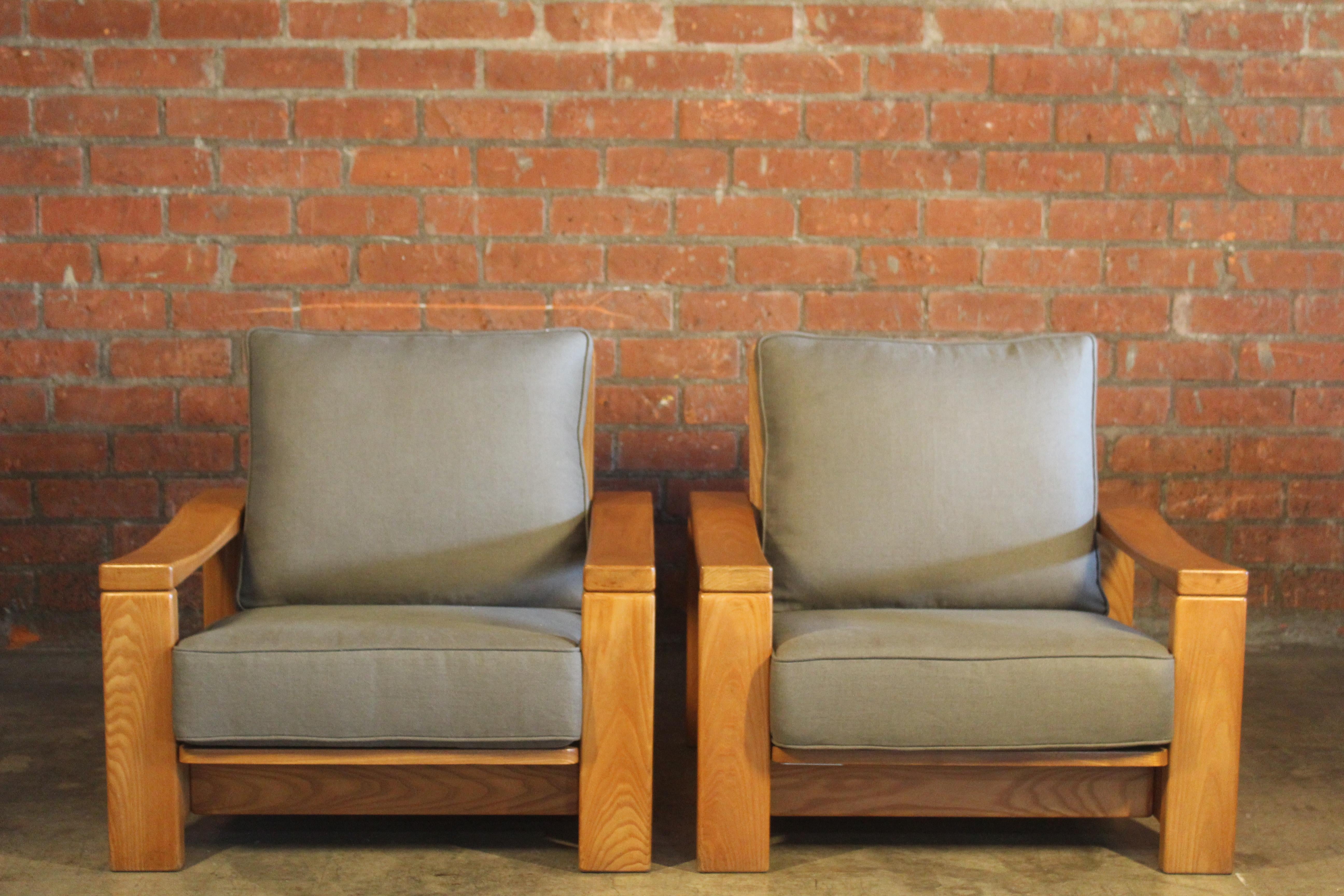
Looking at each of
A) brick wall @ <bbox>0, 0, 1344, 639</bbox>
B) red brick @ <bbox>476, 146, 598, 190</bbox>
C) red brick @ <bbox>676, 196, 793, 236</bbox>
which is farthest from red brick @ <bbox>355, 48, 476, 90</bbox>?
red brick @ <bbox>676, 196, 793, 236</bbox>

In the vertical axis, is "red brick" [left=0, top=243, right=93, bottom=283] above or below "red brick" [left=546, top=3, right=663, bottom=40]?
below

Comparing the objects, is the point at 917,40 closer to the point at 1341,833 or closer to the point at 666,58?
the point at 666,58

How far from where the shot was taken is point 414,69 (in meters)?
2.84

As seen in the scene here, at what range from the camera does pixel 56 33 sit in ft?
9.28

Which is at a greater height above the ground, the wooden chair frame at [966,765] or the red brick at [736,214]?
the red brick at [736,214]

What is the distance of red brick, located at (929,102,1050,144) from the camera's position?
2.87 m

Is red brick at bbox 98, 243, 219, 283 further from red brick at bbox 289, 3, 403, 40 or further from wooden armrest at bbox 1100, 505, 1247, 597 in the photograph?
wooden armrest at bbox 1100, 505, 1247, 597

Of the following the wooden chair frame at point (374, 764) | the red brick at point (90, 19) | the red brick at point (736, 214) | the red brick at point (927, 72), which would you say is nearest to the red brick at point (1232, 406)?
the red brick at point (927, 72)

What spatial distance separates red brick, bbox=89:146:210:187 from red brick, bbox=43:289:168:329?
0.26m

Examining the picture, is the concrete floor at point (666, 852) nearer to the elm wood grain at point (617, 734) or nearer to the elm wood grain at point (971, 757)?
the elm wood grain at point (617, 734)

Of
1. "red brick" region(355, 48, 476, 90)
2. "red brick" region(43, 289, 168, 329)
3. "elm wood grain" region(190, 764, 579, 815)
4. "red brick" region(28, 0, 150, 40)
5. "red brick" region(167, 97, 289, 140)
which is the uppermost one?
"red brick" region(28, 0, 150, 40)

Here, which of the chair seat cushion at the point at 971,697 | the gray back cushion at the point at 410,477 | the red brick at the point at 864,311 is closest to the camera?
the chair seat cushion at the point at 971,697

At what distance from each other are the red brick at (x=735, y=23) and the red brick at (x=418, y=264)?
720 mm

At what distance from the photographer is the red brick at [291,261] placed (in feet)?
9.47
